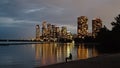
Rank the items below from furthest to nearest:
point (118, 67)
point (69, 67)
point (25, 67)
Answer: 1. point (25, 67)
2. point (69, 67)
3. point (118, 67)

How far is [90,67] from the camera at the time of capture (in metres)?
30.6

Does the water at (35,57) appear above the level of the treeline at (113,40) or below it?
below

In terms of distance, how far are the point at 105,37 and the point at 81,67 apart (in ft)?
317

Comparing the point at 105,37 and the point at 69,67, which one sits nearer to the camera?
the point at 69,67

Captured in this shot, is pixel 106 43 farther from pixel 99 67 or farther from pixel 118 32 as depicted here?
pixel 99 67

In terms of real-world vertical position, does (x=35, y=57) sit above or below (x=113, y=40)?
below

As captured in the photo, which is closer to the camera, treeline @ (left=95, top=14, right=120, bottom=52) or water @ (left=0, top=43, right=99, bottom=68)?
water @ (left=0, top=43, right=99, bottom=68)

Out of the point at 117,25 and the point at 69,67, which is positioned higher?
the point at 117,25

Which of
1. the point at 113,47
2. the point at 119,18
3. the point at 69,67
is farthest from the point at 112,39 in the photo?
the point at 69,67

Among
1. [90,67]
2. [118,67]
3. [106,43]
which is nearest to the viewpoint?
[118,67]

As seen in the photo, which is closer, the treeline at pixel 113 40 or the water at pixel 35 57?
the water at pixel 35 57

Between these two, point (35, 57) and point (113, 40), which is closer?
point (35, 57)

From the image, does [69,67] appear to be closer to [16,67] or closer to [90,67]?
[90,67]

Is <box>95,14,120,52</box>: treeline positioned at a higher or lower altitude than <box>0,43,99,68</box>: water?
higher
